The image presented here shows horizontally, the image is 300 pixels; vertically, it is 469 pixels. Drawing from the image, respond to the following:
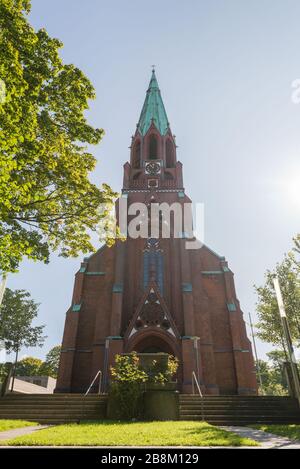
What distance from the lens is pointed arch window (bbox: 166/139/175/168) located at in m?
32.8

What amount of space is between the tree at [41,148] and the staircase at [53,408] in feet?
21.0

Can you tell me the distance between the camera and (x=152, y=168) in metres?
30.8

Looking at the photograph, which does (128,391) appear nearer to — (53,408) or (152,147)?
(53,408)

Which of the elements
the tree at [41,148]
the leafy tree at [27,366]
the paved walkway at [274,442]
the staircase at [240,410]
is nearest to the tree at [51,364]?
the leafy tree at [27,366]

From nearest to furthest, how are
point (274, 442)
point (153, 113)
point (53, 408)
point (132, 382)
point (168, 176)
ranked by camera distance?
point (274, 442), point (132, 382), point (53, 408), point (168, 176), point (153, 113)

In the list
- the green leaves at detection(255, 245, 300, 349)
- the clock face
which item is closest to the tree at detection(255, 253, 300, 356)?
the green leaves at detection(255, 245, 300, 349)

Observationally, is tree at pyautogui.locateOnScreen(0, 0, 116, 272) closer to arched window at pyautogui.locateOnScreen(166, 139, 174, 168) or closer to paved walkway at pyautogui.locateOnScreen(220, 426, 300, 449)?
paved walkway at pyautogui.locateOnScreen(220, 426, 300, 449)

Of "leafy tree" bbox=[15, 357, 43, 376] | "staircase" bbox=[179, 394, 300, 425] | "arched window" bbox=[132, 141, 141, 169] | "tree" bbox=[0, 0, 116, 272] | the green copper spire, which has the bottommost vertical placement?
"staircase" bbox=[179, 394, 300, 425]

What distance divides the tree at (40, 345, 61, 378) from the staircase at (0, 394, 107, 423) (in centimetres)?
4861

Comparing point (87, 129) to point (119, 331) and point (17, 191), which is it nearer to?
point (17, 191)

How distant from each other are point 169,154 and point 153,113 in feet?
22.2

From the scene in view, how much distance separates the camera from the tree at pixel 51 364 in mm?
57888

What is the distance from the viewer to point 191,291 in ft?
73.3

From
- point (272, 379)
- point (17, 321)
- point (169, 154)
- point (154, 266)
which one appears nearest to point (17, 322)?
point (17, 321)
